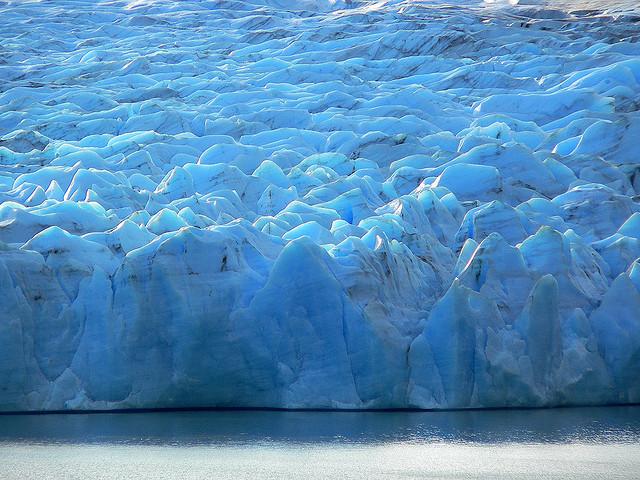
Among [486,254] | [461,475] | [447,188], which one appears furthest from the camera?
[447,188]

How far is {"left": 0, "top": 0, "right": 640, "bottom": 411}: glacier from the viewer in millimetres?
8203

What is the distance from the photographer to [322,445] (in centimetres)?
712

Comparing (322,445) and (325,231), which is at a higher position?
(322,445)

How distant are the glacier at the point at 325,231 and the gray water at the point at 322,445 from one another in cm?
33

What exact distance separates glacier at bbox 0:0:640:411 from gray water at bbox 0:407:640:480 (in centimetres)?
33

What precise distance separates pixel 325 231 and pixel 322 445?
2.87 meters

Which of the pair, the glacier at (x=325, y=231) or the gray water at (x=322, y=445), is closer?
the gray water at (x=322, y=445)

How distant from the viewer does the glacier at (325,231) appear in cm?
820

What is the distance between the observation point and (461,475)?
6473mm

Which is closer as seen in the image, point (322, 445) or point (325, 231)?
point (322, 445)

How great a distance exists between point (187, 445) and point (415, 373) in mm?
1985

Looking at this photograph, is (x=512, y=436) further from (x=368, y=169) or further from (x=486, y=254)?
(x=368, y=169)

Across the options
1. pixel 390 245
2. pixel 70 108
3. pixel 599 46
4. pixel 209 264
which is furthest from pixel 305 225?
pixel 599 46

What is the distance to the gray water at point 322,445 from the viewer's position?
21.5 feet
